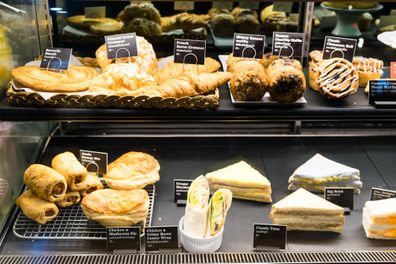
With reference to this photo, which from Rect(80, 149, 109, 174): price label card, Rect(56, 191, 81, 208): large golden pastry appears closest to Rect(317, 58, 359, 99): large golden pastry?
Rect(80, 149, 109, 174): price label card

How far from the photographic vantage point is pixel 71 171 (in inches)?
86.8

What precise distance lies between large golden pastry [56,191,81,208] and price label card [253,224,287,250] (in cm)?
83

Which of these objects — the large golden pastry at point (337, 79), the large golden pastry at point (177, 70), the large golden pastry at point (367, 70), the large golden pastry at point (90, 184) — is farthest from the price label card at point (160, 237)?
the large golden pastry at point (367, 70)

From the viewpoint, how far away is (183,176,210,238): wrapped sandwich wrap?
2.01m

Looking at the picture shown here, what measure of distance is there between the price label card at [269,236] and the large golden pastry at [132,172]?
579mm

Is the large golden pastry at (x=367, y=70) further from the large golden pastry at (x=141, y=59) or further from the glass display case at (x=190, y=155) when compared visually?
the large golden pastry at (x=141, y=59)

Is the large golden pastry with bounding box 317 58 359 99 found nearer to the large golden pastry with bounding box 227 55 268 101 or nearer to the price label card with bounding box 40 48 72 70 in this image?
the large golden pastry with bounding box 227 55 268 101

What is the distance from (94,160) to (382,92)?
133cm

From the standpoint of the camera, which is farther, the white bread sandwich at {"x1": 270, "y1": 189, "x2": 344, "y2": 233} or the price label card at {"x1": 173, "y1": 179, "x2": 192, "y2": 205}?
the price label card at {"x1": 173, "y1": 179, "x2": 192, "y2": 205}

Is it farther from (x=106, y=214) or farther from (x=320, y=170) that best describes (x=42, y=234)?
(x=320, y=170)

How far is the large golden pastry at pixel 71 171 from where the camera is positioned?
2.21 m

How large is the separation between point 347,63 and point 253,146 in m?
0.80

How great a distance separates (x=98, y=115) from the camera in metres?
1.98

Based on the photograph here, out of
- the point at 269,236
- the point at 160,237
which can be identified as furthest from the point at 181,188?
the point at 269,236
